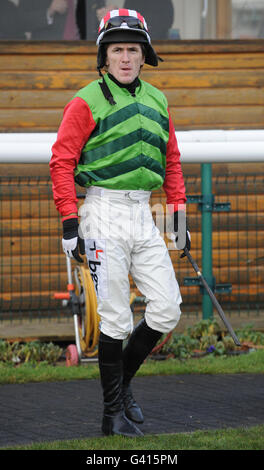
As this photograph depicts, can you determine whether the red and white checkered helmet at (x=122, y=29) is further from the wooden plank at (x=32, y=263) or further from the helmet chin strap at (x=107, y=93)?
the wooden plank at (x=32, y=263)

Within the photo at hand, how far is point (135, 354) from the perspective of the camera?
4.39 meters

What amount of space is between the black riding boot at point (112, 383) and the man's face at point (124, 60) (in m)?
1.37

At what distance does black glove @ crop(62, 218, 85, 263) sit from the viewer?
13.5 ft

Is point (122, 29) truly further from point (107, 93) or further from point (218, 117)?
point (218, 117)

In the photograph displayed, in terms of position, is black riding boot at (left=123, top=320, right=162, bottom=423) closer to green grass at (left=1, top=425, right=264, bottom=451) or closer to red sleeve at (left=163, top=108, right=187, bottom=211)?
green grass at (left=1, top=425, right=264, bottom=451)

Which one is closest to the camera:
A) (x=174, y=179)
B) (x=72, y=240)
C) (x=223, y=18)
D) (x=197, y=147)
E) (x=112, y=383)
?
(x=72, y=240)

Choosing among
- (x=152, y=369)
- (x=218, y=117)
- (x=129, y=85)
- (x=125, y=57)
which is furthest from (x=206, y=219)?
(x=125, y=57)

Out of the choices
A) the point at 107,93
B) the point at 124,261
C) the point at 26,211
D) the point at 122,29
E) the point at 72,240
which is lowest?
the point at 26,211

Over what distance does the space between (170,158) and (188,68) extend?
413cm

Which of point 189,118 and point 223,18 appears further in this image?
point 223,18

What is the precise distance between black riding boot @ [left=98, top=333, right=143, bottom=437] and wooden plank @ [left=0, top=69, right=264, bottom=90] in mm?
4563

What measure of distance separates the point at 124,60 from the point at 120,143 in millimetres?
436

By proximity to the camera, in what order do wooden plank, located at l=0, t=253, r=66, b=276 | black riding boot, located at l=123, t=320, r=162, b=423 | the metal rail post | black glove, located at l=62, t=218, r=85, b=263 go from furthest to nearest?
wooden plank, located at l=0, t=253, r=66, b=276 → the metal rail post → black riding boot, located at l=123, t=320, r=162, b=423 → black glove, located at l=62, t=218, r=85, b=263

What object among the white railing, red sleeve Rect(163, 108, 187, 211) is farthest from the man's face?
the white railing
